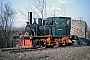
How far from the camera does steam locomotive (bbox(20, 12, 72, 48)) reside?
16859 millimetres

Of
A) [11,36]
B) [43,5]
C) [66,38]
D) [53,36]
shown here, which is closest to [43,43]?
[53,36]

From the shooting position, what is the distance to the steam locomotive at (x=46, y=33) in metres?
16.9

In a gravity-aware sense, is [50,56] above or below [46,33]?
below

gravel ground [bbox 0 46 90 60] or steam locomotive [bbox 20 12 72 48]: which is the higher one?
steam locomotive [bbox 20 12 72 48]

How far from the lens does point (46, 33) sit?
61.0 feet

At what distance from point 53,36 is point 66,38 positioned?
1698 mm

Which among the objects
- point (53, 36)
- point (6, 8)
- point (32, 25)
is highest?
point (6, 8)

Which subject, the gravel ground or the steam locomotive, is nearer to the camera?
the gravel ground

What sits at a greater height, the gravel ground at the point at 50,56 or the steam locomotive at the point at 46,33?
the steam locomotive at the point at 46,33

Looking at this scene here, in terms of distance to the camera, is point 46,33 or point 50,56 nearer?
point 50,56

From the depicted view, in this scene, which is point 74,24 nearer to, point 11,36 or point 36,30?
point 11,36

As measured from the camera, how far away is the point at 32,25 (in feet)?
57.9

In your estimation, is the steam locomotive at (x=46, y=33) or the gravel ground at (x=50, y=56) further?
the steam locomotive at (x=46, y=33)

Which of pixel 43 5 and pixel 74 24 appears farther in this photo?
pixel 74 24
